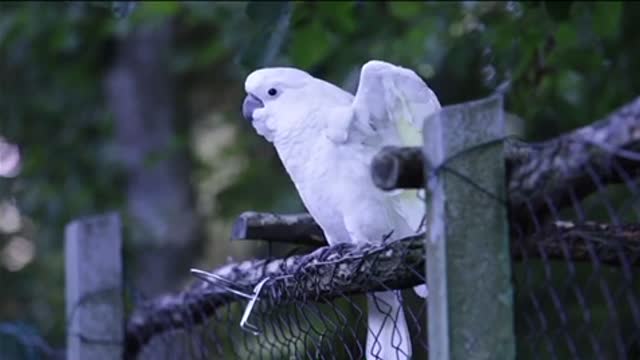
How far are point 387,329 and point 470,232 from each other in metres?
0.62

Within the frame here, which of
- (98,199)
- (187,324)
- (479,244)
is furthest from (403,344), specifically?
(98,199)

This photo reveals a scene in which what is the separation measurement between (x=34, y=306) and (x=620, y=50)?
3.79 metres

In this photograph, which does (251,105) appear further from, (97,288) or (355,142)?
(97,288)

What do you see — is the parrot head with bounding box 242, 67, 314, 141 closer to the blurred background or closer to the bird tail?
the bird tail

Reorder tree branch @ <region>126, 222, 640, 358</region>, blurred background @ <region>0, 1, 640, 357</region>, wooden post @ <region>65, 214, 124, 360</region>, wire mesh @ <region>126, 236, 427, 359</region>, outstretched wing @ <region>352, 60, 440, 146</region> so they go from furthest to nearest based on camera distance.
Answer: blurred background @ <region>0, 1, 640, 357</region> < wooden post @ <region>65, 214, 124, 360</region> < outstretched wing @ <region>352, 60, 440, 146</region> < wire mesh @ <region>126, 236, 427, 359</region> < tree branch @ <region>126, 222, 640, 358</region>

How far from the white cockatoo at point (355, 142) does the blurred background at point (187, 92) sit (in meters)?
1.02

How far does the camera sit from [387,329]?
212 centimetres

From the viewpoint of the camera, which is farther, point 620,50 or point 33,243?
point 33,243

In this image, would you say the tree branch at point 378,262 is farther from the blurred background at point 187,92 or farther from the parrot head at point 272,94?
the blurred background at point 187,92

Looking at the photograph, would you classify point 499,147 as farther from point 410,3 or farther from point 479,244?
point 410,3

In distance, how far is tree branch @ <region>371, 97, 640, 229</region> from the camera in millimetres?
1360

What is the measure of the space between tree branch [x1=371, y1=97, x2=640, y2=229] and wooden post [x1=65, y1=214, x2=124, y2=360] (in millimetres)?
1779

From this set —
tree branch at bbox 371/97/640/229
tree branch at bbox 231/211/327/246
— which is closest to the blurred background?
tree branch at bbox 231/211/327/246

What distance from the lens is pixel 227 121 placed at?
6.98m
